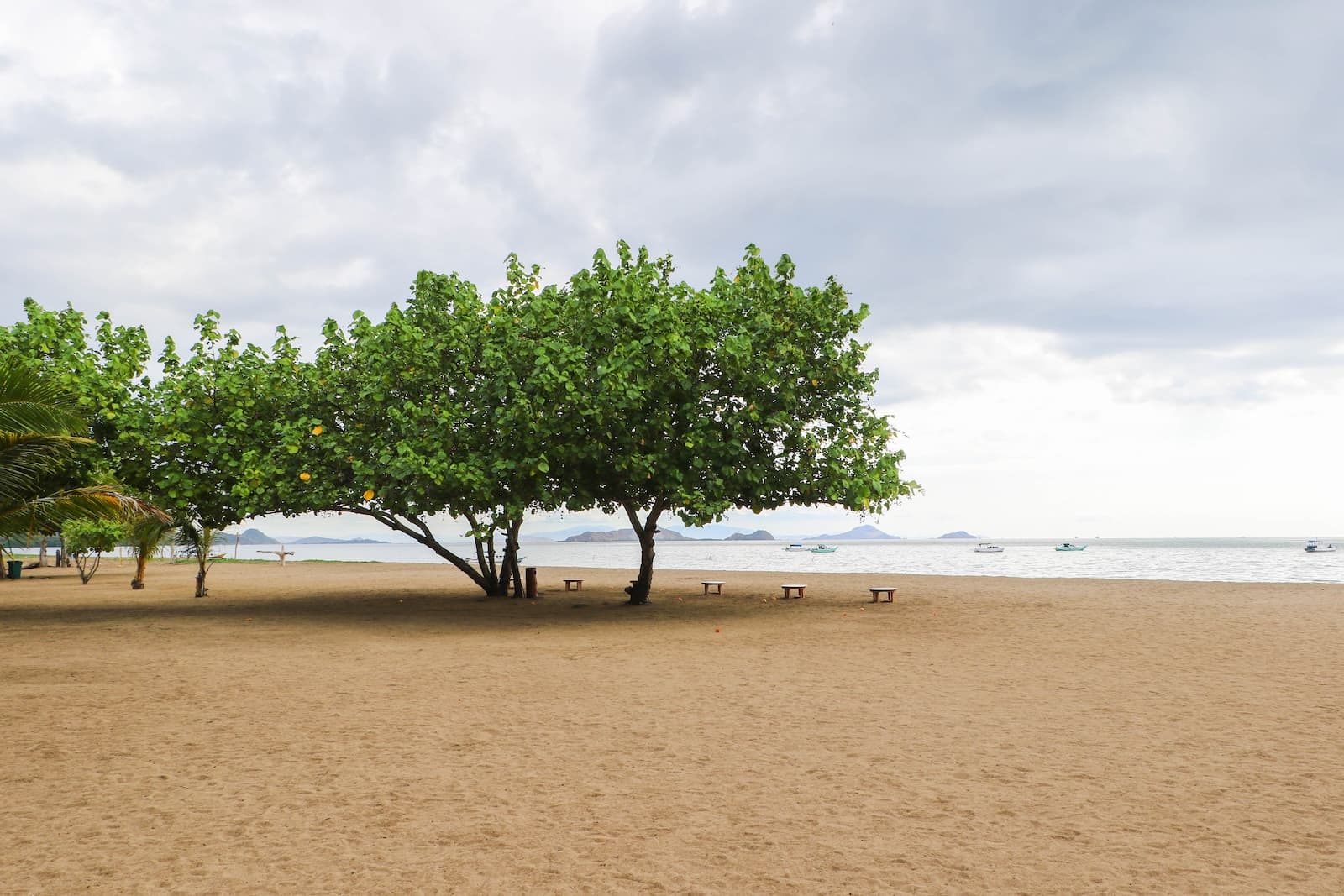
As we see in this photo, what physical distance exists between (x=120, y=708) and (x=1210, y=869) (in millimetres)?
10886

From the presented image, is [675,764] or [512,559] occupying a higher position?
[512,559]

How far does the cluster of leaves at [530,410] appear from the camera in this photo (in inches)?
754

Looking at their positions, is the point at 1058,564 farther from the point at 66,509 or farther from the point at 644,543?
the point at 66,509

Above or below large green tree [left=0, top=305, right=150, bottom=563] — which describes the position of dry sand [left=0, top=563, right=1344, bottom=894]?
below

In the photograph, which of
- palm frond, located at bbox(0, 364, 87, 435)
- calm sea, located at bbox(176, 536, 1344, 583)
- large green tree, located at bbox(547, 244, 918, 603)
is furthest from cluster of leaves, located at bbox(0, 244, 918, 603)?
calm sea, located at bbox(176, 536, 1344, 583)

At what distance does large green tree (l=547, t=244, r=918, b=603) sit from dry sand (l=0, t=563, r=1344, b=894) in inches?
165

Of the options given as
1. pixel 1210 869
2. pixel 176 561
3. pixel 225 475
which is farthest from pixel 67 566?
pixel 1210 869

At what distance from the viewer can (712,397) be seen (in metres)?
20.9

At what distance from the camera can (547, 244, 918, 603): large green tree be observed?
18969 mm

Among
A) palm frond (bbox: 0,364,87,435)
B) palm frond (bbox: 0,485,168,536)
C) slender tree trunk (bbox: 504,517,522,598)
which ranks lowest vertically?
slender tree trunk (bbox: 504,517,522,598)

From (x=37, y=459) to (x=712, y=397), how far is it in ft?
43.2

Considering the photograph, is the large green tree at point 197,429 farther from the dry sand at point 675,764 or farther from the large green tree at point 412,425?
the dry sand at point 675,764

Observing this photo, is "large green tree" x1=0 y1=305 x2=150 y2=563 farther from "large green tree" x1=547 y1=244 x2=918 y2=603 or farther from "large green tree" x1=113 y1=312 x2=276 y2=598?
"large green tree" x1=547 y1=244 x2=918 y2=603

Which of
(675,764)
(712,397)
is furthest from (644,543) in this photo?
(675,764)
